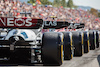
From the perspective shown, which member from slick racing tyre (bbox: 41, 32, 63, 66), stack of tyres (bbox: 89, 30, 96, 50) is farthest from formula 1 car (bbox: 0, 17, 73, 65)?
stack of tyres (bbox: 89, 30, 96, 50)

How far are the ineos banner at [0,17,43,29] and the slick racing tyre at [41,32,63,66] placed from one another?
93cm

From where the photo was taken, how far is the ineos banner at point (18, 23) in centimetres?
761

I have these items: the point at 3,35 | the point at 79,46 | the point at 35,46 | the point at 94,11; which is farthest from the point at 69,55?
the point at 94,11

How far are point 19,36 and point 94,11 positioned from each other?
509 feet

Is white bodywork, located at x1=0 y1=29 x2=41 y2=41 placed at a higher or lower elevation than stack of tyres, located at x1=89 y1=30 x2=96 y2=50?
higher

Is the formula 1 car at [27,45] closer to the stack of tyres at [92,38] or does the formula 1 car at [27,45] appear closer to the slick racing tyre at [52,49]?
the slick racing tyre at [52,49]

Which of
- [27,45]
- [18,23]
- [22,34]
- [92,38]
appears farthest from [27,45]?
[92,38]

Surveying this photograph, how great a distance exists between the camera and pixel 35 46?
733cm

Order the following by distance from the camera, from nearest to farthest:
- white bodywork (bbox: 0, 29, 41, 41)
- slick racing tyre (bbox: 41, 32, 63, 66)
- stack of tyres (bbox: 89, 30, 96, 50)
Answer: slick racing tyre (bbox: 41, 32, 63, 66)
white bodywork (bbox: 0, 29, 41, 41)
stack of tyres (bbox: 89, 30, 96, 50)

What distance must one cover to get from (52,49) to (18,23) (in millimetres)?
1650

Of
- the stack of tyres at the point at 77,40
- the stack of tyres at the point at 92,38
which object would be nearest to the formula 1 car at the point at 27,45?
the stack of tyres at the point at 77,40

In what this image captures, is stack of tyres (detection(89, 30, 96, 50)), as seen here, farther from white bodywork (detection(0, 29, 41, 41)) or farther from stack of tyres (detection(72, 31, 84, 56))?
white bodywork (detection(0, 29, 41, 41))

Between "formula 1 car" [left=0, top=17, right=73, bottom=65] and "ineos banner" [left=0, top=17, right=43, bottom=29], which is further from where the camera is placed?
"ineos banner" [left=0, top=17, right=43, bottom=29]

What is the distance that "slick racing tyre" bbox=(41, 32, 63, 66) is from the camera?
22.3 ft
